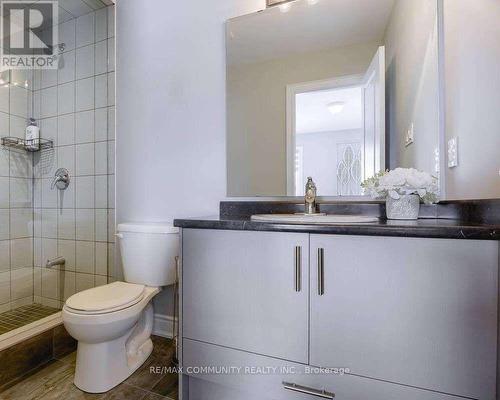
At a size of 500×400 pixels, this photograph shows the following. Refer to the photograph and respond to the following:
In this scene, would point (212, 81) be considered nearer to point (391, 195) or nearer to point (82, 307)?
point (391, 195)

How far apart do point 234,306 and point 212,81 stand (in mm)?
1331

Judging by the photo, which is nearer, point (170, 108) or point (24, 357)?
point (24, 357)

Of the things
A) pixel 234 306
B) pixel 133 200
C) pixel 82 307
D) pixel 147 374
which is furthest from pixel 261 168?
pixel 147 374

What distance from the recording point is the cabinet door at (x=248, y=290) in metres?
1.00

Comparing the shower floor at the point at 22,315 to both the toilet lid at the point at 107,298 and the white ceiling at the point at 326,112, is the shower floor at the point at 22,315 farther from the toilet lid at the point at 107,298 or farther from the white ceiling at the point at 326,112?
the white ceiling at the point at 326,112

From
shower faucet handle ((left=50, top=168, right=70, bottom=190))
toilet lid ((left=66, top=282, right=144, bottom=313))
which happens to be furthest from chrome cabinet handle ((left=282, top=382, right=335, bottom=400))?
shower faucet handle ((left=50, top=168, right=70, bottom=190))

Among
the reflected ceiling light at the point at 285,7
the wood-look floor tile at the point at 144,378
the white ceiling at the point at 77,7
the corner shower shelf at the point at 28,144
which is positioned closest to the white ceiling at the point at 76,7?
the white ceiling at the point at 77,7

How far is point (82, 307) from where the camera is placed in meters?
1.26

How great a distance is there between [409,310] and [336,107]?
1.00m

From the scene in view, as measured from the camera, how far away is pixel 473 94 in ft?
3.21

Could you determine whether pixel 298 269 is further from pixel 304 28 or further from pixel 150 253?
pixel 304 28

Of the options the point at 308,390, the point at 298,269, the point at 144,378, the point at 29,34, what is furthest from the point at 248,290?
the point at 29,34

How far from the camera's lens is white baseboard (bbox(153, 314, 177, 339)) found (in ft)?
6.13

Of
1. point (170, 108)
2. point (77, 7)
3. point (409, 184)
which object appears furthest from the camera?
point (77, 7)
